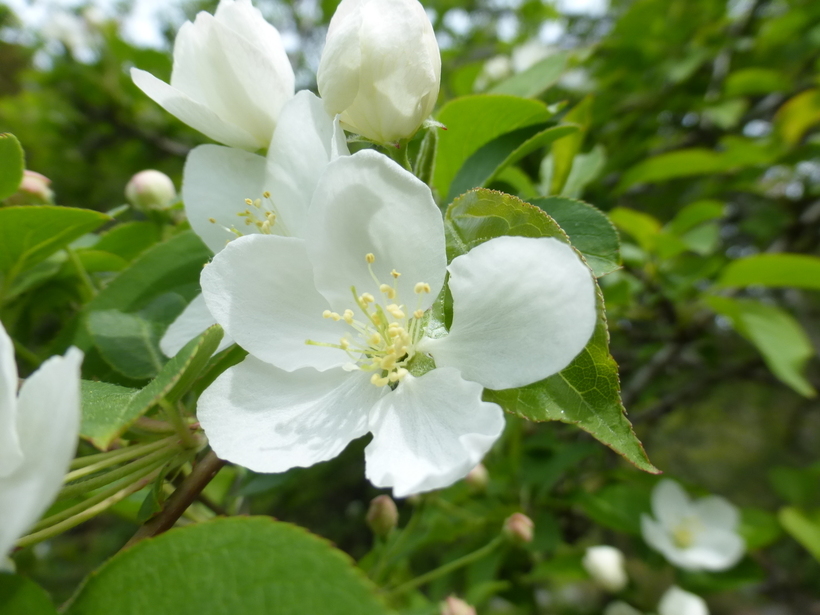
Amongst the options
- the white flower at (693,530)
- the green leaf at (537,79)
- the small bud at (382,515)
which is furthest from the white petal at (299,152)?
the white flower at (693,530)

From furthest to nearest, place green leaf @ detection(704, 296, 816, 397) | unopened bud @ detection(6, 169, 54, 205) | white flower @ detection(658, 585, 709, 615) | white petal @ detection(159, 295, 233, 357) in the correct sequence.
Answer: white flower @ detection(658, 585, 709, 615), green leaf @ detection(704, 296, 816, 397), unopened bud @ detection(6, 169, 54, 205), white petal @ detection(159, 295, 233, 357)

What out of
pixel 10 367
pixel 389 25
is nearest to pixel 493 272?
pixel 389 25

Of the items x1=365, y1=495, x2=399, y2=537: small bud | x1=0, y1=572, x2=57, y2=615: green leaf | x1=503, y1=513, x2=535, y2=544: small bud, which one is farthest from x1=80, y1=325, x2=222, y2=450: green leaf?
x1=503, y1=513, x2=535, y2=544: small bud

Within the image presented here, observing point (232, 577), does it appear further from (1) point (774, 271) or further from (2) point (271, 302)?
(1) point (774, 271)

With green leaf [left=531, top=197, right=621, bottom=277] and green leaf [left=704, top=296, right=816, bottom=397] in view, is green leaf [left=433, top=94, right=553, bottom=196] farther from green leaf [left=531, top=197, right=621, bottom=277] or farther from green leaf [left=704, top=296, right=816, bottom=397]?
green leaf [left=704, top=296, right=816, bottom=397]

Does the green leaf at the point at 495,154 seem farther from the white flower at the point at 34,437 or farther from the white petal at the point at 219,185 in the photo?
the white flower at the point at 34,437

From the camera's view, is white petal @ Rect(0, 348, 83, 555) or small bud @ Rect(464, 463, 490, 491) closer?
white petal @ Rect(0, 348, 83, 555)

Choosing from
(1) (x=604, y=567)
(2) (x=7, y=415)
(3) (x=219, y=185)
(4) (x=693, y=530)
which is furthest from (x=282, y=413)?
(4) (x=693, y=530)
